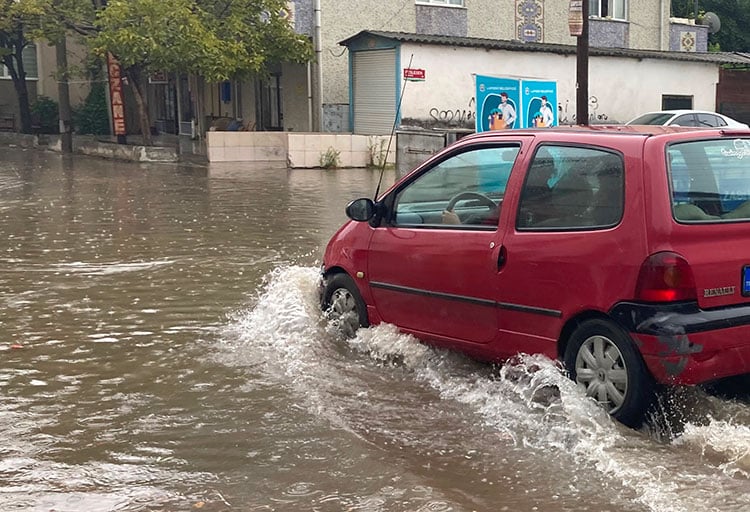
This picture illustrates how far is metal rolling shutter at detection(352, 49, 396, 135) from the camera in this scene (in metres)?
25.9

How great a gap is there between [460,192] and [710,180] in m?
1.54

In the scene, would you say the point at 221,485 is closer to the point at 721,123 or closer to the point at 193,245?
the point at 193,245

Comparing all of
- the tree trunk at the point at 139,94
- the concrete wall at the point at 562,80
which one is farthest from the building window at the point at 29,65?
the concrete wall at the point at 562,80

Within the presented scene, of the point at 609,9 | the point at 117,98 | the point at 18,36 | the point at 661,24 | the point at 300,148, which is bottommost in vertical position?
the point at 300,148

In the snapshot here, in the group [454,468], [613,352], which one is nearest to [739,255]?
[613,352]

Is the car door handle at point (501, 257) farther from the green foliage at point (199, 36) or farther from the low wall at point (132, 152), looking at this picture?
the low wall at point (132, 152)

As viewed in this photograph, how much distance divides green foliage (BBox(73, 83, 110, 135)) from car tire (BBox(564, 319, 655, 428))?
115 feet

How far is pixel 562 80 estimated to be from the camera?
28.0 metres

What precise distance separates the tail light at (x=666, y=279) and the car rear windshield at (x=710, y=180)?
251 millimetres

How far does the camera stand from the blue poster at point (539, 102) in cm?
2005

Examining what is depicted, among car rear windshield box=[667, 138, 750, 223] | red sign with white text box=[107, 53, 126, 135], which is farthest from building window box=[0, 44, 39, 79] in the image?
car rear windshield box=[667, 138, 750, 223]

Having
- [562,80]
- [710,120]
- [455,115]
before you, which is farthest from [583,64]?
[562,80]

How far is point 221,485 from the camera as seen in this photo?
436 centimetres

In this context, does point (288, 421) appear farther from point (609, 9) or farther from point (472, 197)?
point (609, 9)
